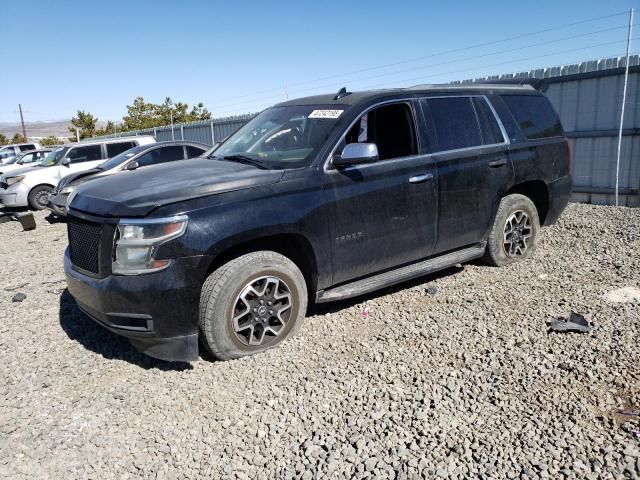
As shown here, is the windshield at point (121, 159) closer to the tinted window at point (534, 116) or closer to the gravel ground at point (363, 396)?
the gravel ground at point (363, 396)

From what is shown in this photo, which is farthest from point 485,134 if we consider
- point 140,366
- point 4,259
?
point 4,259

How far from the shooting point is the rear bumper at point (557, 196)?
5855mm

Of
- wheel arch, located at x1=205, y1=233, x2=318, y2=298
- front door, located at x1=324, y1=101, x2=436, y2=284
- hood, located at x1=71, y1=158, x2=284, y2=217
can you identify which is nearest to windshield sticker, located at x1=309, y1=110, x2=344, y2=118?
front door, located at x1=324, y1=101, x2=436, y2=284

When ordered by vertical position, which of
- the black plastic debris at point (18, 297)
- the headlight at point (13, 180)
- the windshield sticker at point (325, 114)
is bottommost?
the black plastic debris at point (18, 297)

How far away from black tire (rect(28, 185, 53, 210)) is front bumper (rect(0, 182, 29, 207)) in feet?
0.44

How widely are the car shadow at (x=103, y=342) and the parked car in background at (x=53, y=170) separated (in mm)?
8872

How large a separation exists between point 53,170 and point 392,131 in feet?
38.1

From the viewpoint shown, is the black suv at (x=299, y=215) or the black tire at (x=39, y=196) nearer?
the black suv at (x=299, y=215)

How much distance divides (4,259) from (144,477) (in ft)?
21.3

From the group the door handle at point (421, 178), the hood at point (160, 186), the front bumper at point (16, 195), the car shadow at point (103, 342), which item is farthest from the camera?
the front bumper at point (16, 195)

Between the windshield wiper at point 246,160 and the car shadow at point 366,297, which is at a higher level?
the windshield wiper at point 246,160

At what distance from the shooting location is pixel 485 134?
520cm

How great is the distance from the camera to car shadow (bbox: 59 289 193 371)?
3.80m

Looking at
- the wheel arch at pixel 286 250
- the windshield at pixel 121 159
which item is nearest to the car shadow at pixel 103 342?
the wheel arch at pixel 286 250
